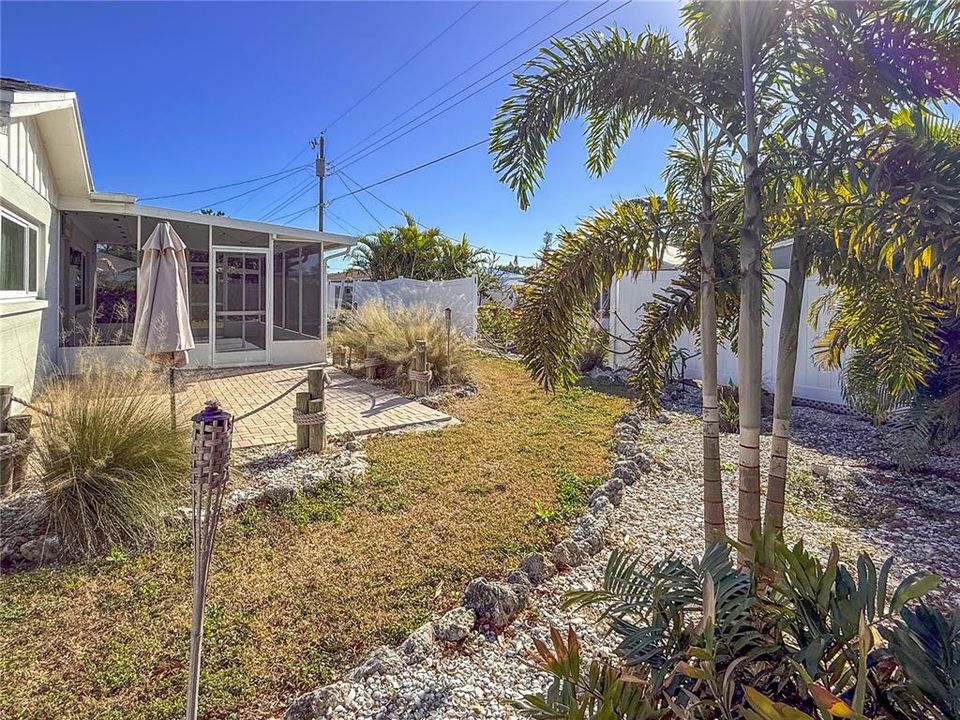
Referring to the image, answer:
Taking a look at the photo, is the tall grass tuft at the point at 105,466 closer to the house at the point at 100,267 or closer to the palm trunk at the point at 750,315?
the house at the point at 100,267

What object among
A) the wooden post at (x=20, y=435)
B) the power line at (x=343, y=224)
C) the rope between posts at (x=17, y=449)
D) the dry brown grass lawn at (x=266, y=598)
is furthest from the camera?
the power line at (x=343, y=224)

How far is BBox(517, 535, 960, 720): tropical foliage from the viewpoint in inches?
50.3

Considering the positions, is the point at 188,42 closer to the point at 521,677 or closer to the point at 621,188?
the point at 621,188

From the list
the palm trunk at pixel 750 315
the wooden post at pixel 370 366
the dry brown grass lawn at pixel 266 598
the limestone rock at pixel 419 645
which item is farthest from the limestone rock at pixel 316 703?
the wooden post at pixel 370 366

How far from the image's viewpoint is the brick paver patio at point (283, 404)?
6.51 m

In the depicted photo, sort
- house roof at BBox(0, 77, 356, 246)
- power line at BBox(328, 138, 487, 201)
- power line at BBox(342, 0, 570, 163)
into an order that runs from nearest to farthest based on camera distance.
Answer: house roof at BBox(0, 77, 356, 246) → power line at BBox(342, 0, 570, 163) → power line at BBox(328, 138, 487, 201)

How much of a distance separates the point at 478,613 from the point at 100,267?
38.1 feet

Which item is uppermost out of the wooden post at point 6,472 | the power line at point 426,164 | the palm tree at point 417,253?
the power line at point 426,164

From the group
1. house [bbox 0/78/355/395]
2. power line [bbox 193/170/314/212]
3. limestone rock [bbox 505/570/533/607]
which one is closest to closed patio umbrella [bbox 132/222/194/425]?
house [bbox 0/78/355/395]

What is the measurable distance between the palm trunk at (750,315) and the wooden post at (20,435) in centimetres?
527

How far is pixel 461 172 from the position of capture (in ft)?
56.3

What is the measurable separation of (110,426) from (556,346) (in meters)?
3.51

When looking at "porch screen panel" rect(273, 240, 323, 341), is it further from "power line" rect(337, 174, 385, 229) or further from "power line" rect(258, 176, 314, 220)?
"power line" rect(258, 176, 314, 220)

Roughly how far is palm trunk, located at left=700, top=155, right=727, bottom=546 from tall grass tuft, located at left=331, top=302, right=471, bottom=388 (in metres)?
7.01
